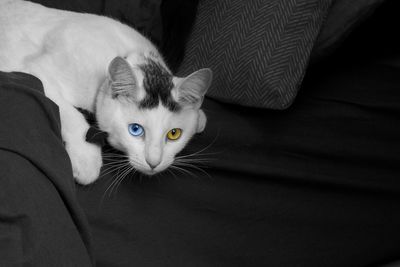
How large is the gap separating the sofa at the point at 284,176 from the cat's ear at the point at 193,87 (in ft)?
0.30

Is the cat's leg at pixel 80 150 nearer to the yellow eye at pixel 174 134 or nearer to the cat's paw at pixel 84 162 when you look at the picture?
the cat's paw at pixel 84 162

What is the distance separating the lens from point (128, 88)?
1037mm

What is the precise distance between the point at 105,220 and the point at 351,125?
2.19 ft

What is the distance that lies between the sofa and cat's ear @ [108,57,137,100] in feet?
A: 0.51

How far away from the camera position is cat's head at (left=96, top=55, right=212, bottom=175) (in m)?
1.03

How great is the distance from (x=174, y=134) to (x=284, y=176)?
31cm

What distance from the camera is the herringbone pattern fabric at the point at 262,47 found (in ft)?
3.43

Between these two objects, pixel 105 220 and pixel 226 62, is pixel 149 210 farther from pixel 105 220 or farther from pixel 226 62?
pixel 226 62

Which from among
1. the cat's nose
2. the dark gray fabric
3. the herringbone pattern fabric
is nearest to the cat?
the cat's nose

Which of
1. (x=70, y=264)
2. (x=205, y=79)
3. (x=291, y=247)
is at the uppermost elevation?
(x=205, y=79)

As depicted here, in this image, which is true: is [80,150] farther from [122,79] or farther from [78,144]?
[122,79]

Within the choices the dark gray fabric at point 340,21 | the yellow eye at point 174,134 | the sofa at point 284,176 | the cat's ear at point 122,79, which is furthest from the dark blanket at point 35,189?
the dark gray fabric at point 340,21

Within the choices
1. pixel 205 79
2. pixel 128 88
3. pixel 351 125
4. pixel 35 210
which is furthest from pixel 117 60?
pixel 351 125

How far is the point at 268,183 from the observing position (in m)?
1.17
